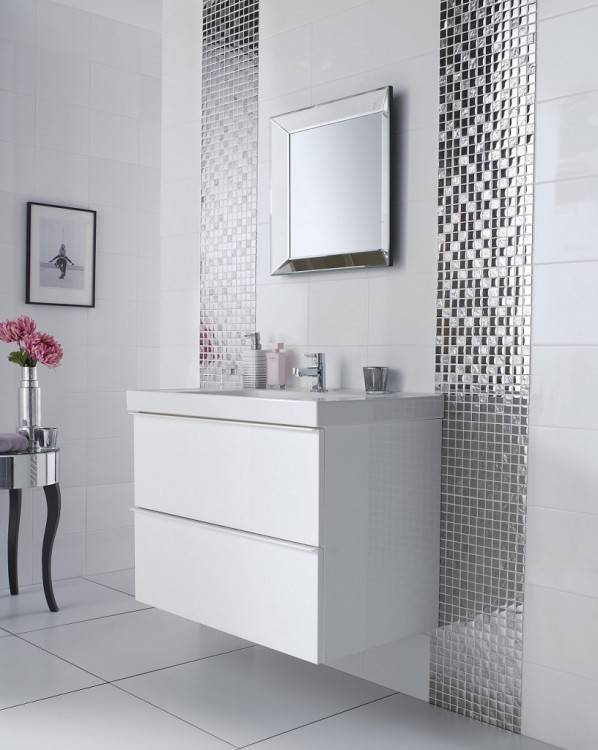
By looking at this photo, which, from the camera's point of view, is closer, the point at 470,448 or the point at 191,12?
the point at 470,448

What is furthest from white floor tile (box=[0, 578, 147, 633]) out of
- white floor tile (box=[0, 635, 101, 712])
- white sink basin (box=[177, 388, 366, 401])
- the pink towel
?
white sink basin (box=[177, 388, 366, 401])

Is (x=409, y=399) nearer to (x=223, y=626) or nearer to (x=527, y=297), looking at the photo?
(x=527, y=297)

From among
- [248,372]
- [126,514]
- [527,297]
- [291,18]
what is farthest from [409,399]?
[126,514]

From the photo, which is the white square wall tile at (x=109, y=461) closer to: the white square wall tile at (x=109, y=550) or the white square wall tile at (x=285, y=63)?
the white square wall tile at (x=109, y=550)

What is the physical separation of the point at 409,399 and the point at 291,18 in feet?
4.81

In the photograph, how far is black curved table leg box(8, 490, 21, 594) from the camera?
12.0ft

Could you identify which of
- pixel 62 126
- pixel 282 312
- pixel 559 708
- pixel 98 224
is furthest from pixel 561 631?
pixel 62 126

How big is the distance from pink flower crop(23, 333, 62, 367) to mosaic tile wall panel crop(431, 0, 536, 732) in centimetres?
171

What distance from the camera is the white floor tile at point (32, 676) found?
8.43 feet

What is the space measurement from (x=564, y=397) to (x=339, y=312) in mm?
864

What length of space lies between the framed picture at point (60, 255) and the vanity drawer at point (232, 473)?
4.60 feet

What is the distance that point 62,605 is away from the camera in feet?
11.7

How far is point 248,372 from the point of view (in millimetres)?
3016

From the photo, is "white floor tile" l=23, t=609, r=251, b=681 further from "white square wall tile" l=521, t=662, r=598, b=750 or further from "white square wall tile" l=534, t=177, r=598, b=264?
"white square wall tile" l=534, t=177, r=598, b=264
